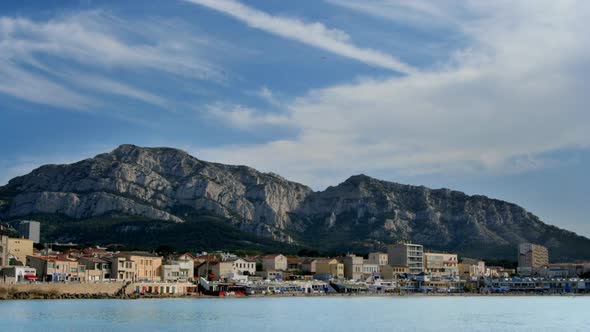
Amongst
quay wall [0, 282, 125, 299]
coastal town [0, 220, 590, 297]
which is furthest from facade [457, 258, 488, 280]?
quay wall [0, 282, 125, 299]

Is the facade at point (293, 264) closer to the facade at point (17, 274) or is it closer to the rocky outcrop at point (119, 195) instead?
the facade at point (17, 274)

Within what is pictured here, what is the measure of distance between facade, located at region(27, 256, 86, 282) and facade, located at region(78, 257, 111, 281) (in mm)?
1365

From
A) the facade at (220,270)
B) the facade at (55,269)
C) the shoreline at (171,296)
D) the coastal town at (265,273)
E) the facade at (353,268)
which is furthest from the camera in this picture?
the facade at (353,268)

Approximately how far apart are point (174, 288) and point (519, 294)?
56.6 m

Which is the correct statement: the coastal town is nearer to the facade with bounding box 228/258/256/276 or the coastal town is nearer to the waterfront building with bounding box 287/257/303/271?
the facade with bounding box 228/258/256/276

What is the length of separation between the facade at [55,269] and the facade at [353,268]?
4528 cm

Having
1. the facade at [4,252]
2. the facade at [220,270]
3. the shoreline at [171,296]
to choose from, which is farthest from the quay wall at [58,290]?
the facade at [220,270]

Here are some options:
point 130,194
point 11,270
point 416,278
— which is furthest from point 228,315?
point 130,194

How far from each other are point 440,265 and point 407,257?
881 cm

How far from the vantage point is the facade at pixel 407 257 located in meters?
130

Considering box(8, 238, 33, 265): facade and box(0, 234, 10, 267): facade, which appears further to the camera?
box(8, 238, 33, 265): facade

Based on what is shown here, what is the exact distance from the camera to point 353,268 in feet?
397

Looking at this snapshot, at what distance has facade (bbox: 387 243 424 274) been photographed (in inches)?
5133

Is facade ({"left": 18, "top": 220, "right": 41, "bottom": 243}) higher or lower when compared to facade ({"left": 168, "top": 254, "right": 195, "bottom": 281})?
higher
